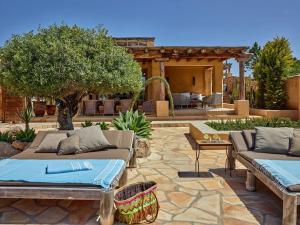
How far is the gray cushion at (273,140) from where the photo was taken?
15.4 ft

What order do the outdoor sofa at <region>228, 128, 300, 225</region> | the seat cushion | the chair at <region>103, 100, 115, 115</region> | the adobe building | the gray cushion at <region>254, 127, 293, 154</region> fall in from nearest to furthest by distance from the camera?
the outdoor sofa at <region>228, 128, 300, 225</region>
the seat cushion
the gray cushion at <region>254, 127, 293, 154</region>
the chair at <region>103, 100, 115, 115</region>
the adobe building

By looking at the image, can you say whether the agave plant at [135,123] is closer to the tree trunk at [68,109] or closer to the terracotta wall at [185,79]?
the tree trunk at [68,109]

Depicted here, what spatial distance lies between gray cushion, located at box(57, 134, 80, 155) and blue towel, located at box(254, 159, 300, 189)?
3058 mm

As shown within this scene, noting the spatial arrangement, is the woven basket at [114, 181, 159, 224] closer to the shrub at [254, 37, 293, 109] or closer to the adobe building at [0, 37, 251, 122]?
the adobe building at [0, 37, 251, 122]

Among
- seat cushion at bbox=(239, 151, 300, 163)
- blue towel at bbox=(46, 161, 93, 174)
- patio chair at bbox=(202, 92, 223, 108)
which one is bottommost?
seat cushion at bbox=(239, 151, 300, 163)

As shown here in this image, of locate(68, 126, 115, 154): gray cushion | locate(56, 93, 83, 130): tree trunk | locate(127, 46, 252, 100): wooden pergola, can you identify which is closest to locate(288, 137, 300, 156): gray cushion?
locate(68, 126, 115, 154): gray cushion

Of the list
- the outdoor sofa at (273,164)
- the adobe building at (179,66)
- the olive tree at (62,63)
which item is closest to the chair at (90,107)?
the adobe building at (179,66)

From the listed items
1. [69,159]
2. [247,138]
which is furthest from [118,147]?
[247,138]

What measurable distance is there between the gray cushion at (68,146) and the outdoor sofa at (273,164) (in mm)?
2968

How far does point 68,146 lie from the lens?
4766 millimetres

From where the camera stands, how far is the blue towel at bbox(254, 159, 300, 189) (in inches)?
130

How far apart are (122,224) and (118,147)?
2.02 m

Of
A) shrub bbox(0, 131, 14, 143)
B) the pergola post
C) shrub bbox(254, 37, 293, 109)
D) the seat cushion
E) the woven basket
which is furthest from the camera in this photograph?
the pergola post

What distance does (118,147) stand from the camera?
5176 millimetres
